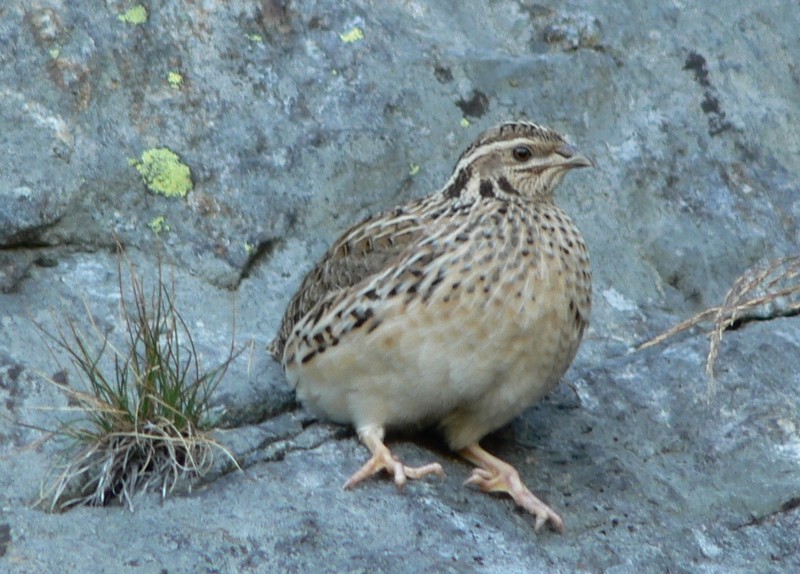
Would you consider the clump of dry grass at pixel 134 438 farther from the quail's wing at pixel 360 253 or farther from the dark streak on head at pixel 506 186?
the dark streak on head at pixel 506 186

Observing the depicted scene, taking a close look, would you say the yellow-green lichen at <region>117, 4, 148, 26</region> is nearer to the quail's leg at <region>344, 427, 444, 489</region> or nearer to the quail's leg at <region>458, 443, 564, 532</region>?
the quail's leg at <region>344, 427, 444, 489</region>

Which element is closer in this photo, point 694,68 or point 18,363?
point 18,363

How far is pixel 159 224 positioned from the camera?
721 cm

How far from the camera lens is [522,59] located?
26.4ft

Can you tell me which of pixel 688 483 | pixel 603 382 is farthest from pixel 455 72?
pixel 688 483

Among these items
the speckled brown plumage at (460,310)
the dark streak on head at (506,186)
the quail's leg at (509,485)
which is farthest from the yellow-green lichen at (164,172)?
the quail's leg at (509,485)

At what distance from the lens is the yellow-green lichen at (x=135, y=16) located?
24.7ft

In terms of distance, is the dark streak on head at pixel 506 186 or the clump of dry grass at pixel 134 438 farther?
the dark streak on head at pixel 506 186

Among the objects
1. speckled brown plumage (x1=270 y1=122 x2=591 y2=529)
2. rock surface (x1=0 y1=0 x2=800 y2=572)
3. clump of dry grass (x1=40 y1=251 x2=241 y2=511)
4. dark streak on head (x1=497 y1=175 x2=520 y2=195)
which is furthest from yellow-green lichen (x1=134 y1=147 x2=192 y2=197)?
dark streak on head (x1=497 y1=175 x2=520 y2=195)

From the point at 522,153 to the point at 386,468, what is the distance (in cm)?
154

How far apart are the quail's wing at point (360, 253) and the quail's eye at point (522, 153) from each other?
1.51 feet

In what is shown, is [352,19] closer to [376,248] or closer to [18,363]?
[376,248]

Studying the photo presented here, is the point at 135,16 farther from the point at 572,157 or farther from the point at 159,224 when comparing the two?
the point at 572,157

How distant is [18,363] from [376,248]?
5.45 feet
